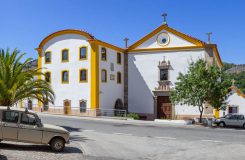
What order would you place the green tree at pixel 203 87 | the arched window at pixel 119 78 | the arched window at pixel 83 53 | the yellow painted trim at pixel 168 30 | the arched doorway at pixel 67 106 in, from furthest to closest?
the arched window at pixel 119 78, the arched doorway at pixel 67 106, the arched window at pixel 83 53, the yellow painted trim at pixel 168 30, the green tree at pixel 203 87

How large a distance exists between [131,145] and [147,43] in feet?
81.0

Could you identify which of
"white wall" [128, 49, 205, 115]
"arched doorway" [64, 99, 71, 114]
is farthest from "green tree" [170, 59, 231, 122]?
"arched doorway" [64, 99, 71, 114]

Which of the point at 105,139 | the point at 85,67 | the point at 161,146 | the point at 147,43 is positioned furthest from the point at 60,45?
the point at 161,146

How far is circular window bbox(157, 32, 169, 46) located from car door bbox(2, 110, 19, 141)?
1115 inches

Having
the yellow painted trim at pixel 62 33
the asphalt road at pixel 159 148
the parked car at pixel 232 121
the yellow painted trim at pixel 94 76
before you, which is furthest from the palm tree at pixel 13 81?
the parked car at pixel 232 121

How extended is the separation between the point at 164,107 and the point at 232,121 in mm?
10094

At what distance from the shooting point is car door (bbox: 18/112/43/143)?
1278cm

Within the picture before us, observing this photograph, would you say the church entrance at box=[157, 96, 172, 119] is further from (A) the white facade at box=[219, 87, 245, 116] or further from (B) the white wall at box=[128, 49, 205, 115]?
(A) the white facade at box=[219, 87, 245, 116]

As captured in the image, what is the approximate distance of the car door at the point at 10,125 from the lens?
12594 millimetres

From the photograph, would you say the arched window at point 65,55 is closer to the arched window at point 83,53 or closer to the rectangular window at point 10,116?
the arched window at point 83,53

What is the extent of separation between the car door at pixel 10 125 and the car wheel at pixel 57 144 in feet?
5.18

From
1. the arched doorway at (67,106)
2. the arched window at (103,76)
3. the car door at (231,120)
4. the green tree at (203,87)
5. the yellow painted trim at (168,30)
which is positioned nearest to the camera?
the green tree at (203,87)

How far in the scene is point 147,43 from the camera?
130 ft

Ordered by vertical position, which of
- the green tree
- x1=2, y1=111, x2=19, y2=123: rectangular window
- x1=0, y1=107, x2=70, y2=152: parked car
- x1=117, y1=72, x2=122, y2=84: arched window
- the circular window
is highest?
the circular window
